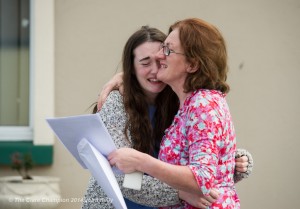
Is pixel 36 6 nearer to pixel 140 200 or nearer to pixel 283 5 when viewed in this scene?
pixel 283 5

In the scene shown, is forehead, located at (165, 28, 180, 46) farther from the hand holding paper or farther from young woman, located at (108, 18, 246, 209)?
the hand holding paper

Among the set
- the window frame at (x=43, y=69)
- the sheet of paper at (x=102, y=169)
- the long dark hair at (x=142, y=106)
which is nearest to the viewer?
the sheet of paper at (x=102, y=169)

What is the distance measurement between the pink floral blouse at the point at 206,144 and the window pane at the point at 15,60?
10.1 ft

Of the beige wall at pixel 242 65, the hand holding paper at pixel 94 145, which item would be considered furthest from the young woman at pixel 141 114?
the beige wall at pixel 242 65

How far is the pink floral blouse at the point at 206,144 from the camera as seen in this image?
2367mm

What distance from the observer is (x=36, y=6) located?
5.20m

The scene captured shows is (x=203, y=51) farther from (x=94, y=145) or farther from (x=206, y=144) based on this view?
(x=94, y=145)

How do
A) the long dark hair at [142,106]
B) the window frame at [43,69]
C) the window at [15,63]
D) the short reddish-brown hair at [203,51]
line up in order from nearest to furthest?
the short reddish-brown hair at [203,51], the long dark hair at [142,106], the window frame at [43,69], the window at [15,63]

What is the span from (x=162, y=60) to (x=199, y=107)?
1.00ft

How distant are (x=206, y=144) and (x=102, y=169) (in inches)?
14.1

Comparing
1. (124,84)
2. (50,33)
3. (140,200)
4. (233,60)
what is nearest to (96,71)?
(50,33)

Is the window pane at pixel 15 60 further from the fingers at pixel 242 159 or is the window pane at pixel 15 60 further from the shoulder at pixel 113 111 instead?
the fingers at pixel 242 159

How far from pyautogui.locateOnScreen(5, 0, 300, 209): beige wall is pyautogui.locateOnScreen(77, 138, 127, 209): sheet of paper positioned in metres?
2.75

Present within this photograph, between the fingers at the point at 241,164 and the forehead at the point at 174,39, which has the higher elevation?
the forehead at the point at 174,39
